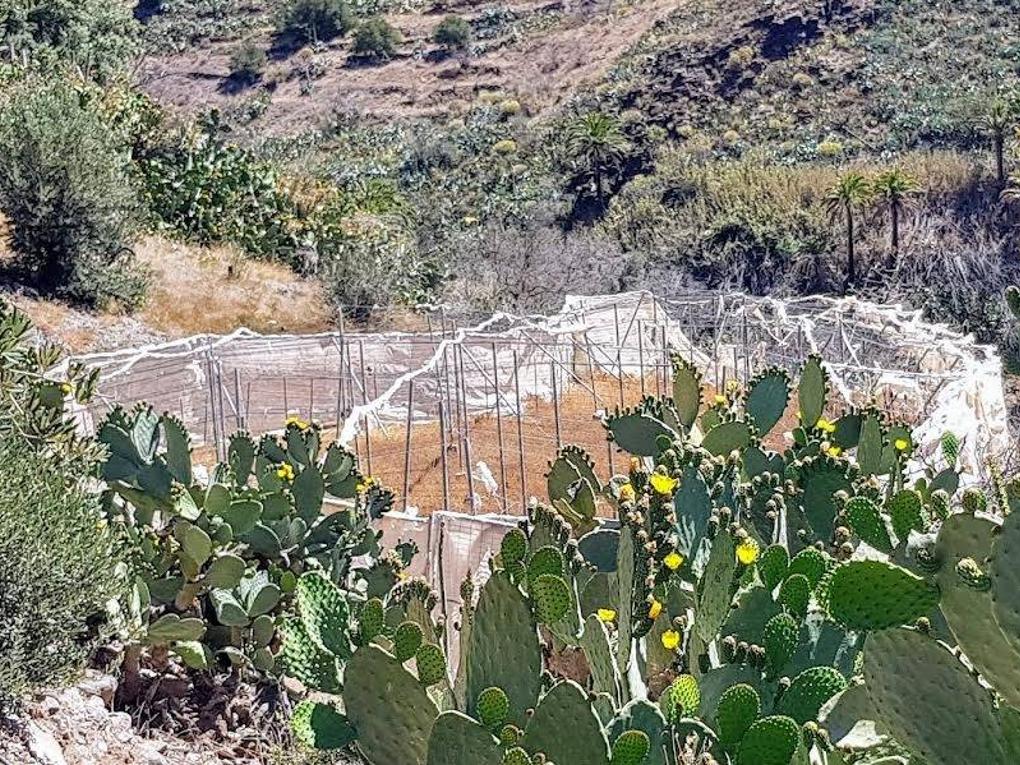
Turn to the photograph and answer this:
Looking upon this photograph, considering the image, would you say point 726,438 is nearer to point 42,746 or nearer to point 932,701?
point 932,701

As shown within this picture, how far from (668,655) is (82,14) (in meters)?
21.6

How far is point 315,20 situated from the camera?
5603 cm

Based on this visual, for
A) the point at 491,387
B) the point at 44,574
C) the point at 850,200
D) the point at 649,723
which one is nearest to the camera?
the point at 649,723

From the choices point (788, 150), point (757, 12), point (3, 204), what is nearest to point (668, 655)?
point (3, 204)

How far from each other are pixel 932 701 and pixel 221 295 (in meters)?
15.8

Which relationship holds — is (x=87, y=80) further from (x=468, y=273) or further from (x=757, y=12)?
(x=757, y=12)

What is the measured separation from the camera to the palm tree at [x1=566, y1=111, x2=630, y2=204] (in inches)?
1474

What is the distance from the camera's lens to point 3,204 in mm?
14219

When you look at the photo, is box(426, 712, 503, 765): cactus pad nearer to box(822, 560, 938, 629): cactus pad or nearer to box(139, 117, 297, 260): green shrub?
box(822, 560, 938, 629): cactus pad


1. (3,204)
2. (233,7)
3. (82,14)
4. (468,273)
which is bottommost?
(468,273)

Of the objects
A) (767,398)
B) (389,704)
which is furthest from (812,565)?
(767,398)

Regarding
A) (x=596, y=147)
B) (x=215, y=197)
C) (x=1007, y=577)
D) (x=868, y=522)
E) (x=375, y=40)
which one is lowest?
(x=868, y=522)

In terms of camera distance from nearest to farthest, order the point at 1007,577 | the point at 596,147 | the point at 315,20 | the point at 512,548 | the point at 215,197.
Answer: the point at 1007,577 < the point at 512,548 < the point at 215,197 < the point at 596,147 < the point at 315,20

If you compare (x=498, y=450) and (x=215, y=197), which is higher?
(x=215, y=197)
